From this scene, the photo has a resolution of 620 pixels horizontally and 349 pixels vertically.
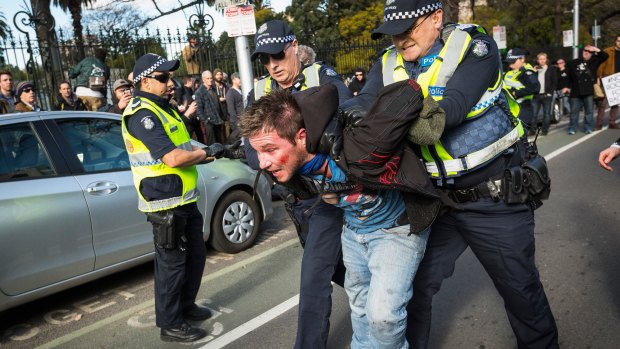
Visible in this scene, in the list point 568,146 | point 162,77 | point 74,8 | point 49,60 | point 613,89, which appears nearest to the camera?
point 162,77

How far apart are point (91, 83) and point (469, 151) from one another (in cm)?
625

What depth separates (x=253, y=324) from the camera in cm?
364

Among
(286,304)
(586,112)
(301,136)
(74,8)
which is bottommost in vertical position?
(286,304)

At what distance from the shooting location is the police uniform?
10.7 feet

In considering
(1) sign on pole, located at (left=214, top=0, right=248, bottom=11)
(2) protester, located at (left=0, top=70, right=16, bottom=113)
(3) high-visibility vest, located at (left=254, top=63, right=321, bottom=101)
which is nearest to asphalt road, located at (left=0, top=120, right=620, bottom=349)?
(3) high-visibility vest, located at (left=254, top=63, right=321, bottom=101)

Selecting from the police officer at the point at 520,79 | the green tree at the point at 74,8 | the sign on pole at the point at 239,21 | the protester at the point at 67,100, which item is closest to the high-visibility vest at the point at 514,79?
the police officer at the point at 520,79

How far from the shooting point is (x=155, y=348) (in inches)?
135

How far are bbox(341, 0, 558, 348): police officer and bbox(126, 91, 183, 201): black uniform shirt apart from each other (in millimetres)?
1390

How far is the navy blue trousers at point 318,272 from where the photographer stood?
9.10ft

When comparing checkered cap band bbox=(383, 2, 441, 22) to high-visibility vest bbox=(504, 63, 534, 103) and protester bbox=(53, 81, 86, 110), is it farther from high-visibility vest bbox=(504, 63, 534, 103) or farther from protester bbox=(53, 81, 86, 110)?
high-visibility vest bbox=(504, 63, 534, 103)

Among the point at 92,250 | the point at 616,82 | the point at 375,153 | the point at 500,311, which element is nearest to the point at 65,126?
the point at 92,250

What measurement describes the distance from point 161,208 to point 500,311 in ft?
7.69

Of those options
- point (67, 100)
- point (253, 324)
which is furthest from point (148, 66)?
point (67, 100)

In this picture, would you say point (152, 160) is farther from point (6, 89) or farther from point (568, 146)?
point (568, 146)
